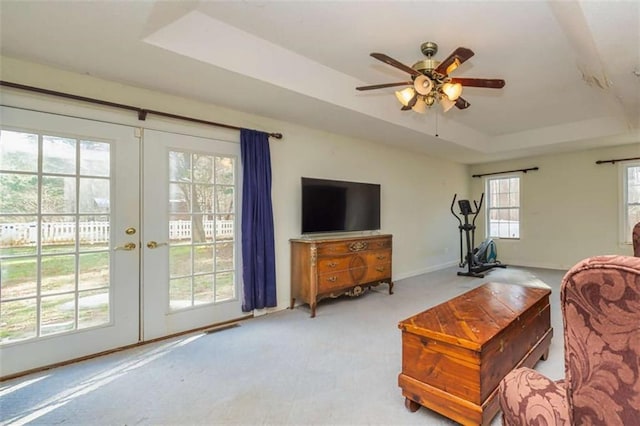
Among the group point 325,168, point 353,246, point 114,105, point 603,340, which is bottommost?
point 353,246

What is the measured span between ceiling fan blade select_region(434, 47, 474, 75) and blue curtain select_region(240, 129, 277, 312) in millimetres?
1969

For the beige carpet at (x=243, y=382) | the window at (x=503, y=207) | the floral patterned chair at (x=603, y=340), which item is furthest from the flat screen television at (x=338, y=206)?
the window at (x=503, y=207)

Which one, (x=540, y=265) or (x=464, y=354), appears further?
(x=540, y=265)

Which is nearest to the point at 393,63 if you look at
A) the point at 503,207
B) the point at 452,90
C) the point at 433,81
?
the point at 433,81

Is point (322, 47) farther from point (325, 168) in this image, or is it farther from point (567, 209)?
point (567, 209)

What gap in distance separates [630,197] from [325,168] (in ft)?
18.4

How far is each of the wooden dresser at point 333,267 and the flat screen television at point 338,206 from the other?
332 millimetres

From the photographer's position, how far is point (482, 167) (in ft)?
23.4

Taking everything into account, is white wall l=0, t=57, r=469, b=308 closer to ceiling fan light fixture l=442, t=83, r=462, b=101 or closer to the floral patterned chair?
ceiling fan light fixture l=442, t=83, r=462, b=101

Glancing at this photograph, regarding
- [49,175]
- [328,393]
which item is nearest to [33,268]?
[49,175]

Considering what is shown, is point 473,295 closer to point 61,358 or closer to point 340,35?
point 340,35

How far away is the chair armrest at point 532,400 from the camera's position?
0.96 meters

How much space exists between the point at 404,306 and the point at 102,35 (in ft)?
12.7

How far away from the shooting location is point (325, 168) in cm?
426
